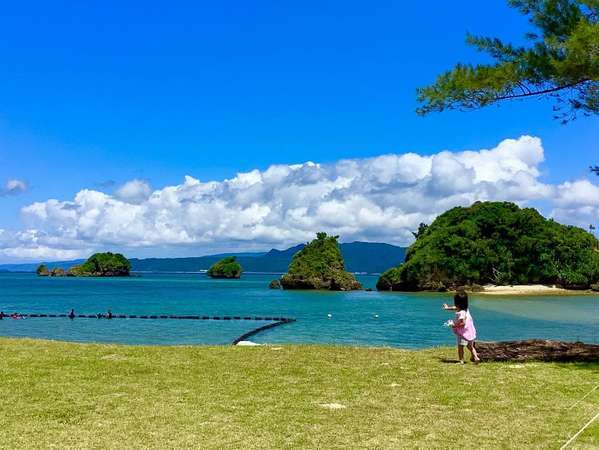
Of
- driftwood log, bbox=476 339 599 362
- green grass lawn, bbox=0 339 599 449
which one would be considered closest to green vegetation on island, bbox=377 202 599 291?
driftwood log, bbox=476 339 599 362

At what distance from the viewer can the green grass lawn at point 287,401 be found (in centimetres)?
906

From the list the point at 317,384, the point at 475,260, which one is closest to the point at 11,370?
the point at 317,384

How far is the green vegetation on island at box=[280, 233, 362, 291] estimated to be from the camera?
530 ft

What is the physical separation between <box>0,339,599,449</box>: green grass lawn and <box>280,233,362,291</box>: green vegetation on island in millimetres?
143567

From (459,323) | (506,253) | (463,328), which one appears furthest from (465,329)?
(506,253)

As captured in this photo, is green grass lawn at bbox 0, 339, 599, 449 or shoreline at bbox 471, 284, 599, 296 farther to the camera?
shoreline at bbox 471, 284, 599, 296

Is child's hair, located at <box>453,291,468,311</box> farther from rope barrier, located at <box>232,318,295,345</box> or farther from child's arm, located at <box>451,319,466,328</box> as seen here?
rope barrier, located at <box>232,318,295,345</box>

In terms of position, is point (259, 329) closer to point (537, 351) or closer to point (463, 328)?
point (463, 328)

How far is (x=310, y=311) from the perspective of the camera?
88188 mm

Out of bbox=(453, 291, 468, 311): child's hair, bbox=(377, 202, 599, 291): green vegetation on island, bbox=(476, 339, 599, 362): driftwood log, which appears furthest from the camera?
bbox=(377, 202, 599, 291): green vegetation on island

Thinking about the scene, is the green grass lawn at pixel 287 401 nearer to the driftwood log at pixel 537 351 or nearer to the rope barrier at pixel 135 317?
the driftwood log at pixel 537 351

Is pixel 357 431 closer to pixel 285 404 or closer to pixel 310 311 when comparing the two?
pixel 285 404

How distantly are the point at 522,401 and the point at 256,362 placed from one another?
7.84 metres

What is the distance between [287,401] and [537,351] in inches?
360
